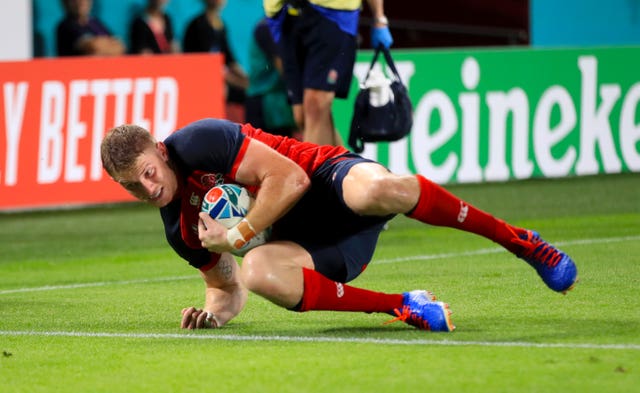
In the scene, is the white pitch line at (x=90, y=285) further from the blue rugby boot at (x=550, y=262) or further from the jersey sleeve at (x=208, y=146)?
the blue rugby boot at (x=550, y=262)

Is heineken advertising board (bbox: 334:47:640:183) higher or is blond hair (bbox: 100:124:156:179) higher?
blond hair (bbox: 100:124:156:179)

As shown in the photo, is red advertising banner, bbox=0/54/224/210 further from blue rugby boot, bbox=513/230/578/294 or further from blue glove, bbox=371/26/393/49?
blue rugby boot, bbox=513/230/578/294

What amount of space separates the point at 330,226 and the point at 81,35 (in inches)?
376

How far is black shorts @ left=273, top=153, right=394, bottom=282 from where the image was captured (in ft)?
20.2

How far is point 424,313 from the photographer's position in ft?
19.7

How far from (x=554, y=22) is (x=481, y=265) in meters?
12.3

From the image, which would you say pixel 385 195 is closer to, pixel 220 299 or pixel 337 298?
pixel 337 298

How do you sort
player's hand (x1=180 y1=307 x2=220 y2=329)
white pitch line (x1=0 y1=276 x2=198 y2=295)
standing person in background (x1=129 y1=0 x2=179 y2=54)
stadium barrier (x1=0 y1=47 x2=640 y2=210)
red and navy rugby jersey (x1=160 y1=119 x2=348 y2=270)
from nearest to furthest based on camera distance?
1. red and navy rugby jersey (x1=160 y1=119 x2=348 y2=270)
2. player's hand (x1=180 y1=307 x2=220 y2=329)
3. white pitch line (x1=0 y1=276 x2=198 y2=295)
4. stadium barrier (x1=0 y1=47 x2=640 y2=210)
5. standing person in background (x1=129 y1=0 x2=179 y2=54)

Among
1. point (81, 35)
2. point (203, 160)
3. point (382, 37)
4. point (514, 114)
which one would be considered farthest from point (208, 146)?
point (81, 35)

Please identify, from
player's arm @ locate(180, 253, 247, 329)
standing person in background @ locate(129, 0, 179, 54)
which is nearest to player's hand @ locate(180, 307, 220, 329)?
player's arm @ locate(180, 253, 247, 329)

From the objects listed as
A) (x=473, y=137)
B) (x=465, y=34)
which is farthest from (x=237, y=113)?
(x=465, y=34)

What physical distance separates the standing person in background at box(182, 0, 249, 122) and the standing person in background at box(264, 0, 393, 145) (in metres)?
6.01

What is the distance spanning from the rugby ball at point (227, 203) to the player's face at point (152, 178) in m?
0.17

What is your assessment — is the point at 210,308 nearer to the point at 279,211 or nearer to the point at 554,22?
the point at 279,211
